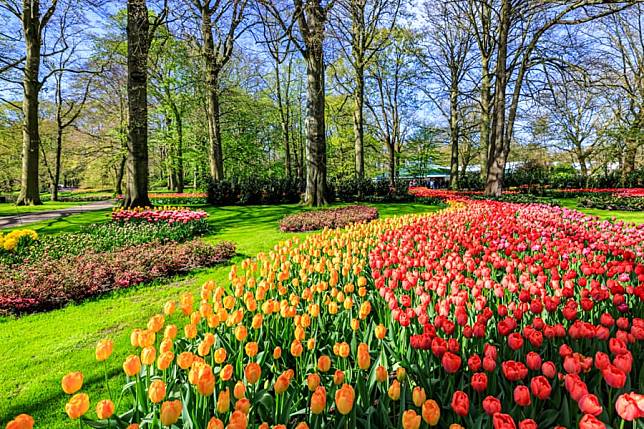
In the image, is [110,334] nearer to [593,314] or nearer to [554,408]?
[554,408]

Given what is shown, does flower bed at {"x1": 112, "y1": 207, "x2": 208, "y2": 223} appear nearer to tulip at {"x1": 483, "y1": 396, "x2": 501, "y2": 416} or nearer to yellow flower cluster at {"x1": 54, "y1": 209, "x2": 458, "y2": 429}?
yellow flower cluster at {"x1": 54, "y1": 209, "x2": 458, "y2": 429}

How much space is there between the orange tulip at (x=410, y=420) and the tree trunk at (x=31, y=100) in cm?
1874

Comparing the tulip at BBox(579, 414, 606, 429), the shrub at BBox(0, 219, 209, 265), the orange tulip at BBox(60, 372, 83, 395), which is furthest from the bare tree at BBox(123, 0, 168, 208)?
the tulip at BBox(579, 414, 606, 429)

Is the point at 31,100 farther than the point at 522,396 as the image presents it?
Yes

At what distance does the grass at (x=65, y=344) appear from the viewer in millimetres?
2414

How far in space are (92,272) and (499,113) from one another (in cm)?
1499

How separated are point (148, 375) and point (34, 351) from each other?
2024 mm

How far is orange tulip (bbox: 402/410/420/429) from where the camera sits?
1159mm

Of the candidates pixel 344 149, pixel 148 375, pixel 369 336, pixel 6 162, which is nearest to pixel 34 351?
pixel 148 375

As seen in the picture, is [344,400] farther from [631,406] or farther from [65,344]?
[65,344]

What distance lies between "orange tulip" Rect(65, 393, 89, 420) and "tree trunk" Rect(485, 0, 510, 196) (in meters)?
16.3

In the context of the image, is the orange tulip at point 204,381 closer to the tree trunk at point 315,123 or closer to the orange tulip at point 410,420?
the orange tulip at point 410,420

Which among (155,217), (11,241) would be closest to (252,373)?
(11,241)

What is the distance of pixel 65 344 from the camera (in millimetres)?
3264
